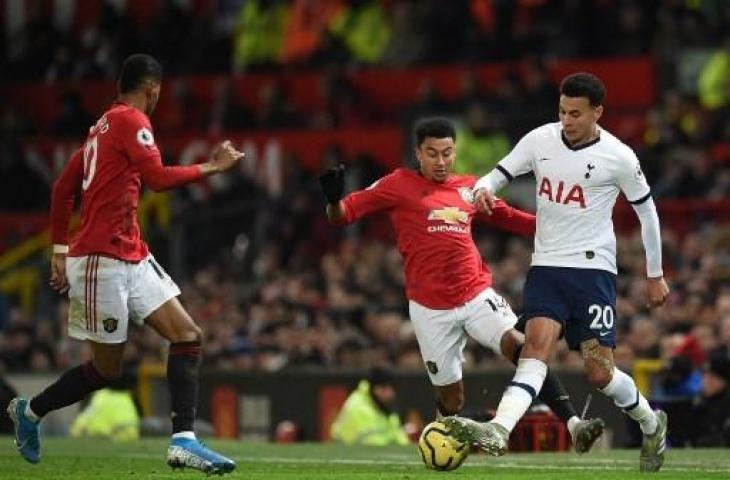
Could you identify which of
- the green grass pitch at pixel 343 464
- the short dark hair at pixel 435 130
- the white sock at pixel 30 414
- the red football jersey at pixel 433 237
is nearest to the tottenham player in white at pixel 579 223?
the green grass pitch at pixel 343 464

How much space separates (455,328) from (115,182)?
254 centimetres

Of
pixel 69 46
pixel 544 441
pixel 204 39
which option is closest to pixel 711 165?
pixel 544 441

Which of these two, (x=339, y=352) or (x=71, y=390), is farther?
(x=339, y=352)

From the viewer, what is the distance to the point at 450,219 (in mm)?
14172

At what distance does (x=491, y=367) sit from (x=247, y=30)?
33.1ft

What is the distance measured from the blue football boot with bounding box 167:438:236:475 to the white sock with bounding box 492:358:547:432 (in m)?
1.48

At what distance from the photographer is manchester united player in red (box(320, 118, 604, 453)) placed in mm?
14016

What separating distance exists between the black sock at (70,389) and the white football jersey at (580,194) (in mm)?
2683

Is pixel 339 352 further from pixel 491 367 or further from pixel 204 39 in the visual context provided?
pixel 204 39

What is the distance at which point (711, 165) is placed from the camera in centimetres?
2333

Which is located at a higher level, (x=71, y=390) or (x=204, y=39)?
(x=204, y=39)

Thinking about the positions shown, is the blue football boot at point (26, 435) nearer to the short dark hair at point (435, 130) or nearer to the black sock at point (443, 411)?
the black sock at point (443, 411)

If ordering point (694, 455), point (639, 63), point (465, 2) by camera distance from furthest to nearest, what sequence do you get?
point (465, 2) < point (639, 63) < point (694, 455)

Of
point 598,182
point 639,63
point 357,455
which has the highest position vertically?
point 639,63
